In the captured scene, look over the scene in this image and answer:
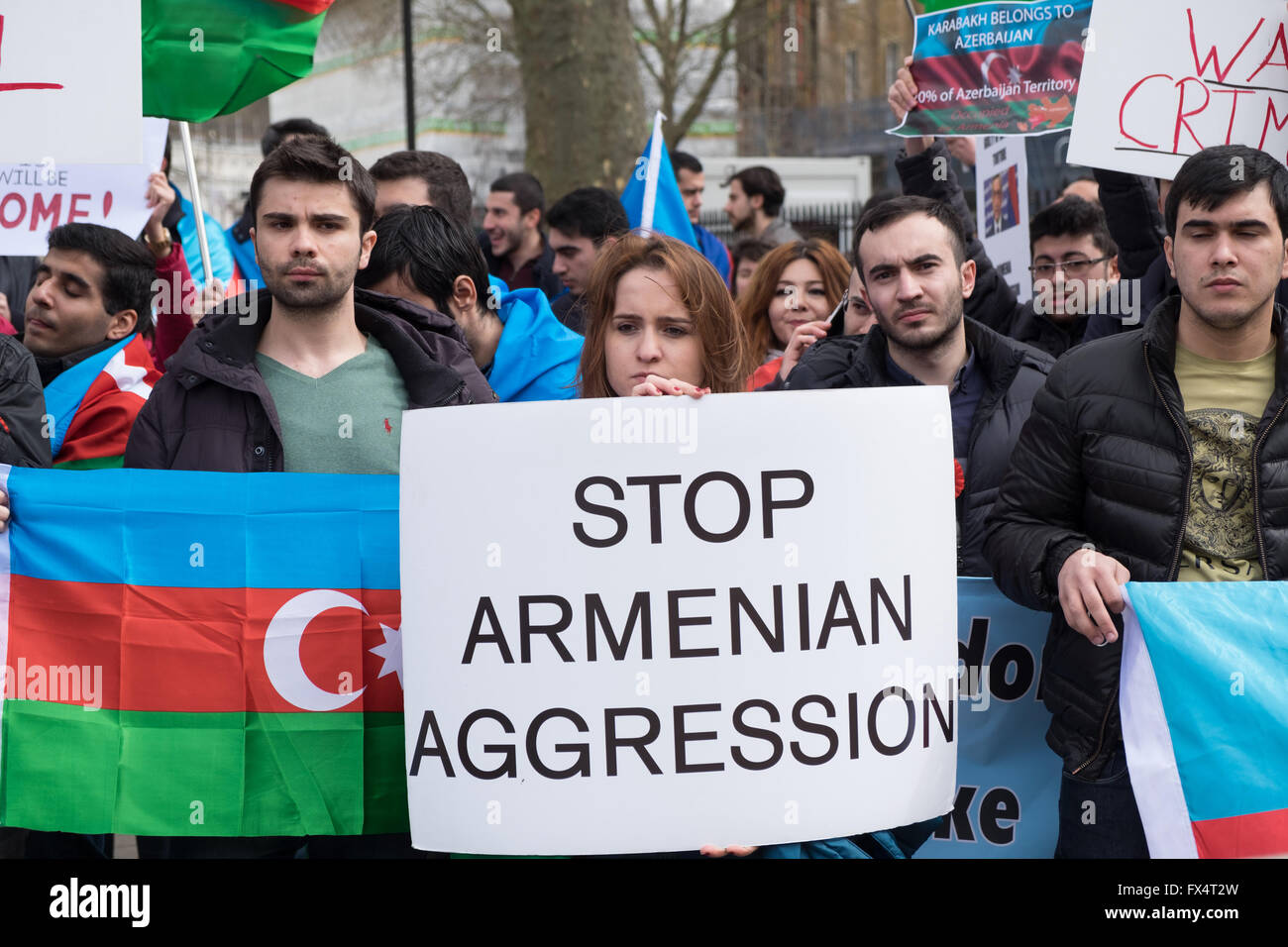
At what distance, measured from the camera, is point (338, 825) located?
3594 millimetres

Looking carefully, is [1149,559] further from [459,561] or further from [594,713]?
[459,561]

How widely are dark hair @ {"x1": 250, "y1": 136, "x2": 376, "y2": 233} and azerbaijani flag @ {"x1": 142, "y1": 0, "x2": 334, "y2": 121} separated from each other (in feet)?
3.86

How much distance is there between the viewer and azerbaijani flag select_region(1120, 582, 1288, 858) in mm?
3266

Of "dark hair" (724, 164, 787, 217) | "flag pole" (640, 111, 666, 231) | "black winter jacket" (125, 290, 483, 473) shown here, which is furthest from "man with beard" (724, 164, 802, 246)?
"black winter jacket" (125, 290, 483, 473)

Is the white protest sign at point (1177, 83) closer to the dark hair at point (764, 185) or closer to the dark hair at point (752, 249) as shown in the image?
the dark hair at point (752, 249)

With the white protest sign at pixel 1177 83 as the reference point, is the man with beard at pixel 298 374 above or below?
below

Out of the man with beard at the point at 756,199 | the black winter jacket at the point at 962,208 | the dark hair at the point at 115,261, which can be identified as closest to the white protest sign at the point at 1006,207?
the black winter jacket at the point at 962,208

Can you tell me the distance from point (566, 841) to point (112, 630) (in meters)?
1.35

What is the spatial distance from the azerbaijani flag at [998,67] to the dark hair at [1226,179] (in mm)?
1754

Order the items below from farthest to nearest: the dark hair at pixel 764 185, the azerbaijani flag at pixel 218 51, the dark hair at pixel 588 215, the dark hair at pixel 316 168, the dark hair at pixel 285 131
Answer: the dark hair at pixel 764 185 → the dark hair at pixel 285 131 → the dark hair at pixel 588 215 → the azerbaijani flag at pixel 218 51 → the dark hair at pixel 316 168

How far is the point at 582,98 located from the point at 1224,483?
12297 millimetres

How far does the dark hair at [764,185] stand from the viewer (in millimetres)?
9586

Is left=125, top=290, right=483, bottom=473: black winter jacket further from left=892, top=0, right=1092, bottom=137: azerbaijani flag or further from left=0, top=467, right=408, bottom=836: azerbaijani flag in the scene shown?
left=892, top=0, right=1092, bottom=137: azerbaijani flag
